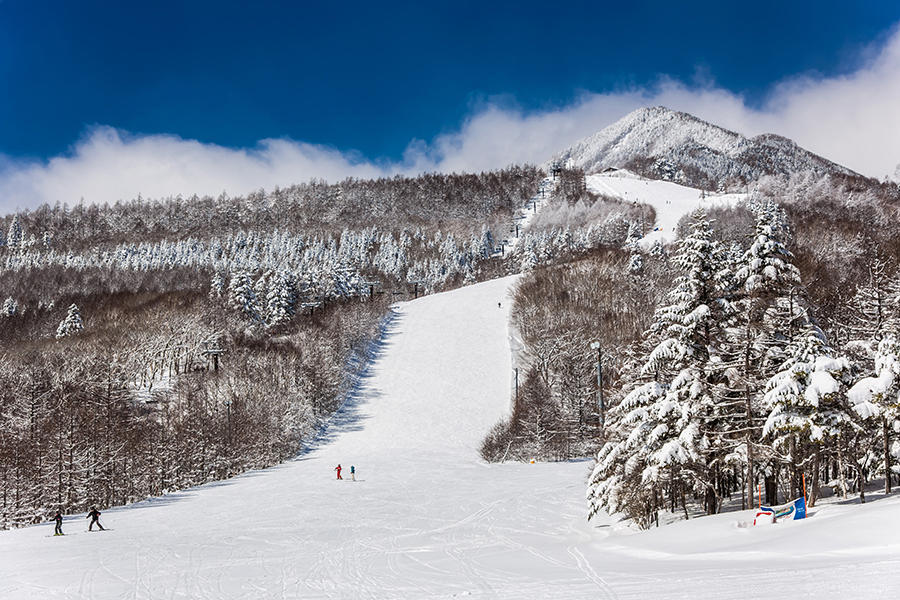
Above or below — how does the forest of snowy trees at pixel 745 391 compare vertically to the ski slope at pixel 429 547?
above

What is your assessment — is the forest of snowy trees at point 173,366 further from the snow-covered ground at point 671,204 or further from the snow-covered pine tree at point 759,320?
the snow-covered ground at point 671,204

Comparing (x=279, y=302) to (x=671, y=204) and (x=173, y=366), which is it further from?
(x=671, y=204)

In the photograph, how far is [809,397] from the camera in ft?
49.2

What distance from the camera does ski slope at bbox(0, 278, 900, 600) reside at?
1118cm

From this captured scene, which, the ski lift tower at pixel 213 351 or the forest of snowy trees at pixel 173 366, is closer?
the forest of snowy trees at pixel 173 366

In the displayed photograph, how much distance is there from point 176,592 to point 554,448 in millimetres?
38059

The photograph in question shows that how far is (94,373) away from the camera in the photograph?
6494 centimetres

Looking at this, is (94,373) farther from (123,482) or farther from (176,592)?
(176,592)

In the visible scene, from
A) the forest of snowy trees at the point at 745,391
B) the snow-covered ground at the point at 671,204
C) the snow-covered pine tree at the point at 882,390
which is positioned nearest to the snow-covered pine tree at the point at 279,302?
the forest of snowy trees at the point at 745,391

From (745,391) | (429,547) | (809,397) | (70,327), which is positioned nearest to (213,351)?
(70,327)

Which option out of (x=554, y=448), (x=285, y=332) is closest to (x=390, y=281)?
(x=285, y=332)

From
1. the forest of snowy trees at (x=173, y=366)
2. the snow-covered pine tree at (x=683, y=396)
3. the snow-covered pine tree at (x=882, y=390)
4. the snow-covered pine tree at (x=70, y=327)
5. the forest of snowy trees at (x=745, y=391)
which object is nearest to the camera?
the snow-covered pine tree at (x=882, y=390)

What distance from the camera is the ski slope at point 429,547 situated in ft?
36.7

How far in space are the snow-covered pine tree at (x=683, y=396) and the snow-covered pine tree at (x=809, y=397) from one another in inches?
82.2
